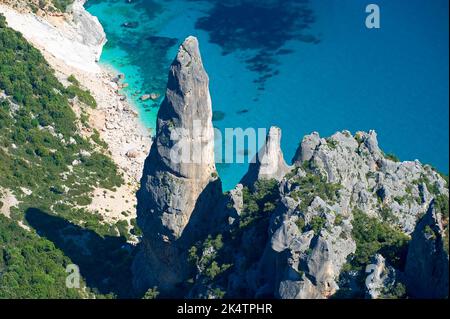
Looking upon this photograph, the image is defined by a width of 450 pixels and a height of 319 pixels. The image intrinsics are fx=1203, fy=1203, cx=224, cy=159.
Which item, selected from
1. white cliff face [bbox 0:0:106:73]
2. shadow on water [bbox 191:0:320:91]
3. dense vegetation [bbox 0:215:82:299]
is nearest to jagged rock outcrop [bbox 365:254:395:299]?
dense vegetation [bbox 0:215:82:299]

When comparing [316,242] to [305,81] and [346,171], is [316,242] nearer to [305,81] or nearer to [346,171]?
[346,171]

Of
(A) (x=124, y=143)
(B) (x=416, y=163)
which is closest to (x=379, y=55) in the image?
A: (A) (x=124, y=143)

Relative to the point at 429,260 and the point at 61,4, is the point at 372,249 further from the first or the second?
the point at 61,4

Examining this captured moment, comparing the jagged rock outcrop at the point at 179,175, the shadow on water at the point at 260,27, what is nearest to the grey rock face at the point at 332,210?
the jagged rock outcrop at the point at 179,175

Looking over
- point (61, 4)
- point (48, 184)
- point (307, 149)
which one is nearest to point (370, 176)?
point (307, 149)

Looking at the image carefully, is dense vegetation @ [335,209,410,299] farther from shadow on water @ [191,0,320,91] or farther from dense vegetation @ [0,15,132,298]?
shadow on water @ [191,0,320,91]
